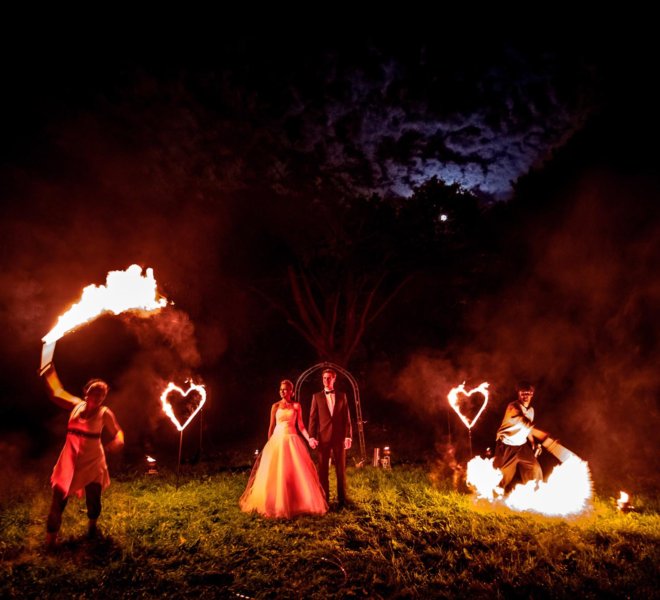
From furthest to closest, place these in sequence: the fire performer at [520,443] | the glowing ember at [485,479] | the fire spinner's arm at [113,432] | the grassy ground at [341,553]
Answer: the glowing ember at [485,479]
the fire performer at [520,443]
the fire spinner's arm at [113,432]
the grassy ground at [341,553]

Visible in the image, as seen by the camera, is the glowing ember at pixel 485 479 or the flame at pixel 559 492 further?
the glowing ember at pixel 485 479

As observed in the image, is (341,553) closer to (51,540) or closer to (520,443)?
(520,443)

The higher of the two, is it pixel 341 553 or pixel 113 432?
pixel 113 432

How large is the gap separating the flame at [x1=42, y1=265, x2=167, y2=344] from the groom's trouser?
4057mm

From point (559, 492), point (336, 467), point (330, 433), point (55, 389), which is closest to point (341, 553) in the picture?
point (336, 467)

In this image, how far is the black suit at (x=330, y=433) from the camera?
28.5 ft

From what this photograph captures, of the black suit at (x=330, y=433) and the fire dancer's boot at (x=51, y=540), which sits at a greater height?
the black suit at (x=330, y=433)

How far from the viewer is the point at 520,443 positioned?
812cm

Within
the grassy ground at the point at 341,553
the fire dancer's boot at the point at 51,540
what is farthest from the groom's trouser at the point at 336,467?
the fire dancer's boot at the point at 51,540

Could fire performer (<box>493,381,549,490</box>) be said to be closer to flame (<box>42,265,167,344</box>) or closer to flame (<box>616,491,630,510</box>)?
flame (<box>616,491,630,510</box>)

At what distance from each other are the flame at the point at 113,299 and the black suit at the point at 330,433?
349 cm

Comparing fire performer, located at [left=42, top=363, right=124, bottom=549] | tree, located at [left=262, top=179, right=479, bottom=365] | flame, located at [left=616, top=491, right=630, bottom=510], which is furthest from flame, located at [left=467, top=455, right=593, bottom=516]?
tree, located at [left=262, top=179, right=479, bottom=365]

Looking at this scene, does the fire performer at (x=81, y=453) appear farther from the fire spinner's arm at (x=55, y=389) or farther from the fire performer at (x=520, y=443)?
the fire performer at (x=520, y=443)

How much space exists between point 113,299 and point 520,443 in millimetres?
7165
